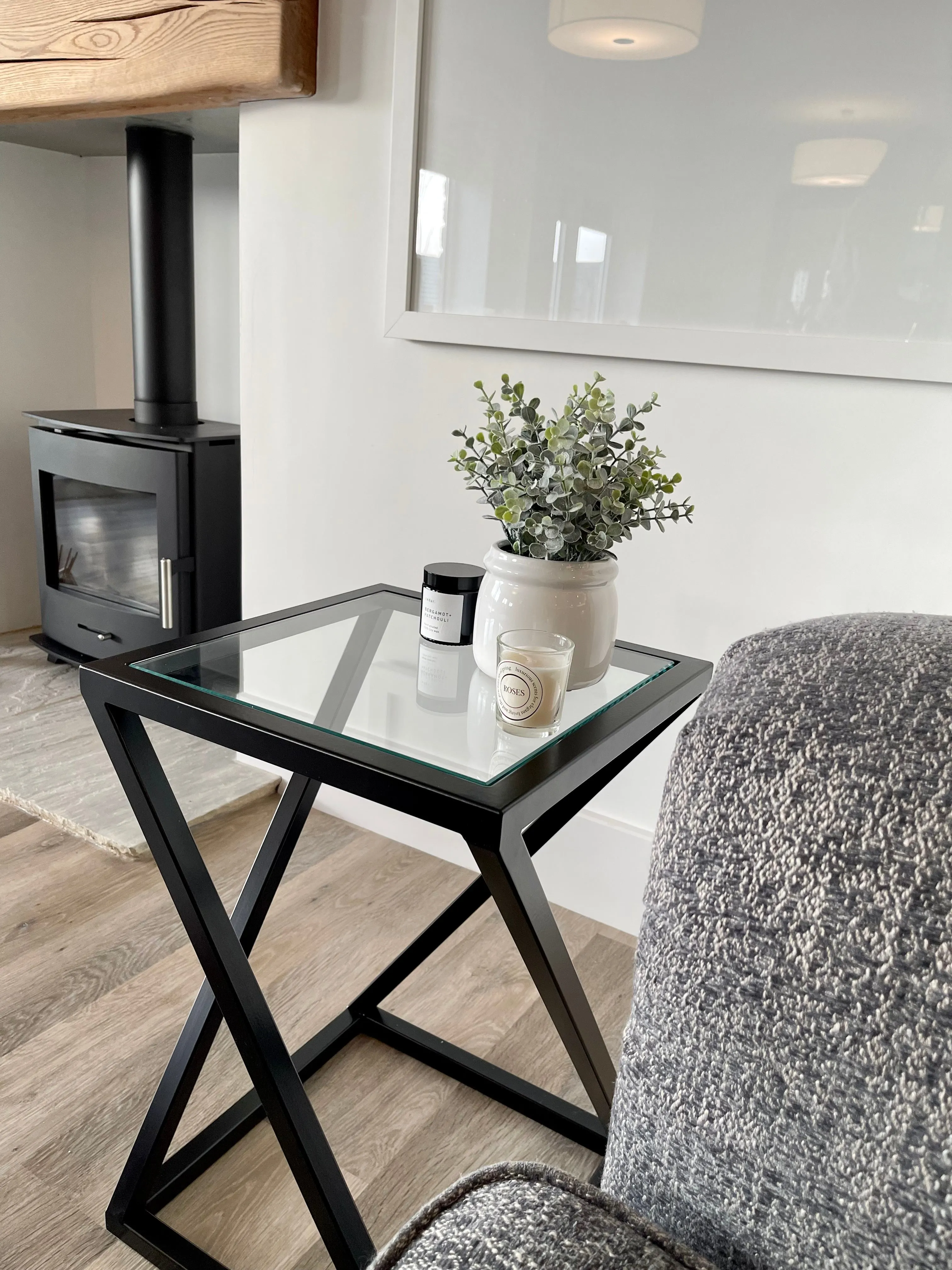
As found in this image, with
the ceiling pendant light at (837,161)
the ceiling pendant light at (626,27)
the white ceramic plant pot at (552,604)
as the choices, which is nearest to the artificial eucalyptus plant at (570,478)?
the white ceramic plant pot at (552,604)

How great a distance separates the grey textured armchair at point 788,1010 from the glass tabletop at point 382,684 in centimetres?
34

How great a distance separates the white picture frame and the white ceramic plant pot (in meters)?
0.64

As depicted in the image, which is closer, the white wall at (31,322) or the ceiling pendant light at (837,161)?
the ceiling pendant light at (837,161)

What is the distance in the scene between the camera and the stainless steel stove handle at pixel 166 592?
261 centimetres

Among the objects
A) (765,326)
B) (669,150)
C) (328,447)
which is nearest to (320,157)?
(328,447)

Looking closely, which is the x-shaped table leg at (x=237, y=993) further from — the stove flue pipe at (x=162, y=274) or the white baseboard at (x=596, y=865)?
the stove flue pipe at (x=162, y=274)

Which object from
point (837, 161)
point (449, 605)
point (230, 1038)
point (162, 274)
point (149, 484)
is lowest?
point (230, 1038)

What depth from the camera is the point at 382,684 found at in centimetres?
109

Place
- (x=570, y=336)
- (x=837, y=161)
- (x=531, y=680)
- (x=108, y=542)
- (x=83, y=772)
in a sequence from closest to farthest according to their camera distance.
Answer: (x=531, y=680) < (x=837, y=161) < (x=570, y=336) < (x=83, y=772) < (x=108, y=542)

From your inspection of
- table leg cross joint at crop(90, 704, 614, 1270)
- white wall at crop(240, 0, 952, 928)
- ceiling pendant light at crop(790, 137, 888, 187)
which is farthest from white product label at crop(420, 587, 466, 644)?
ceiling pendant light at crop(790, 137, 888, 187)

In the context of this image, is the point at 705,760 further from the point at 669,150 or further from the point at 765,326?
the point at 669,150

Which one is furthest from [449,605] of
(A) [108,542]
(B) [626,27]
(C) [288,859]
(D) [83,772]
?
(A) [108,542]

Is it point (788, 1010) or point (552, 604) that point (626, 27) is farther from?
point (788, 1010)

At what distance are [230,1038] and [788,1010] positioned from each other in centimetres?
130
